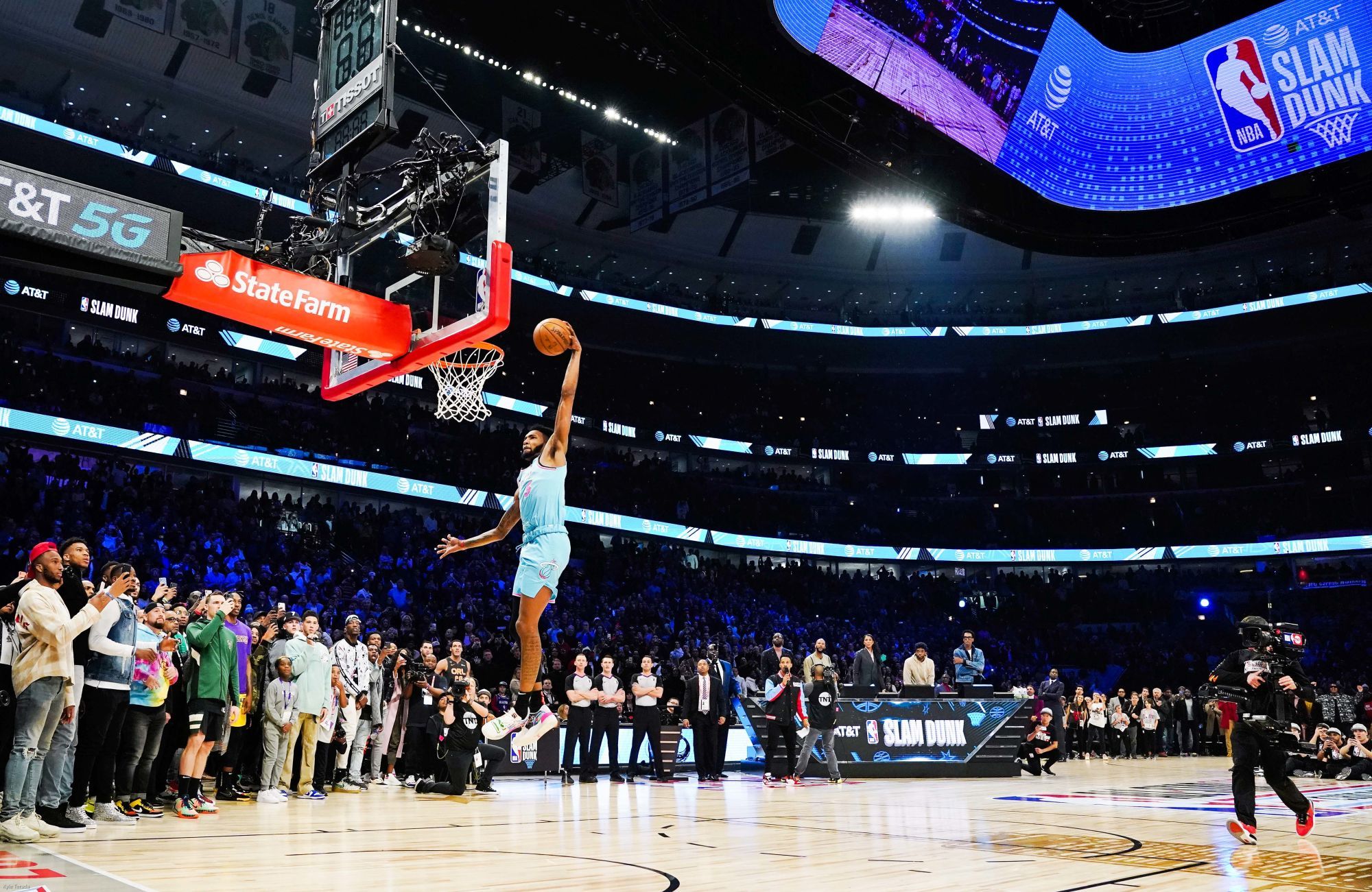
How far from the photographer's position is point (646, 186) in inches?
1195

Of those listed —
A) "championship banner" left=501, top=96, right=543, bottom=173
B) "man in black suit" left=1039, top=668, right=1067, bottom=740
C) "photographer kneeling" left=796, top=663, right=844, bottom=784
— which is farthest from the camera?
"championship banner" left=501, top=96, right=543, bottom=173

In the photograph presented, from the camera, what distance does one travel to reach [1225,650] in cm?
3453

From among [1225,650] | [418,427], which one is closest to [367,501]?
[418,427]

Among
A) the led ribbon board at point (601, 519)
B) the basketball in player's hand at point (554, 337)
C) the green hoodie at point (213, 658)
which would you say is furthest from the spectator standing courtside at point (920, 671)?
the basketball in player's hand at point (554, 337)

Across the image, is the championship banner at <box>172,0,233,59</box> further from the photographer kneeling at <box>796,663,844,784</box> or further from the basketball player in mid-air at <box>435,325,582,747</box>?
the basketball player in mid-air at <box>435,325,582,747</box>

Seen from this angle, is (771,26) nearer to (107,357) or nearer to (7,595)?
(7,595)

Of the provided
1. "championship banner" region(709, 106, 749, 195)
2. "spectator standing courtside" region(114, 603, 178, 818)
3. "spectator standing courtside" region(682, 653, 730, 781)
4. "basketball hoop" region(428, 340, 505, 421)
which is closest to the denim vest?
"spectator standing courtside" region(114, 603, 178, 818)

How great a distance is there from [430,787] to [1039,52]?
1858 centimetres

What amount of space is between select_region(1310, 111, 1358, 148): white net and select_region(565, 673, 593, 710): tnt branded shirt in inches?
748

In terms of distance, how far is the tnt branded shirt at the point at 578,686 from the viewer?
14.1 metres

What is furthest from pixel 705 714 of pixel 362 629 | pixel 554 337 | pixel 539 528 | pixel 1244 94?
pixel 1244 94

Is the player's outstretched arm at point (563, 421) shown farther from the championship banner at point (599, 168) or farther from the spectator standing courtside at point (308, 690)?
the championship banner at point (599, 168)

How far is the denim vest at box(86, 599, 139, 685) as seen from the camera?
769 centimetres

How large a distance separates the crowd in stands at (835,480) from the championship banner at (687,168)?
375 inches
